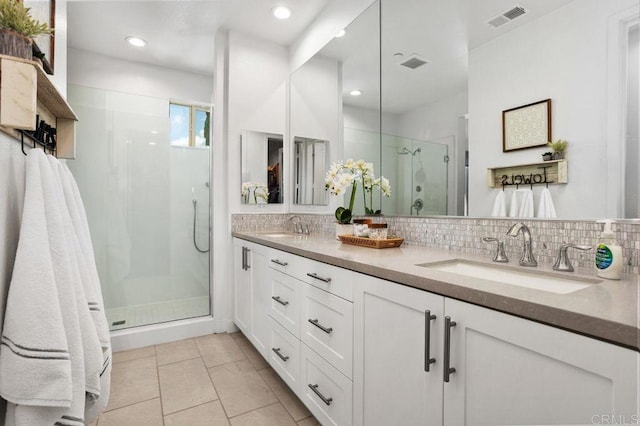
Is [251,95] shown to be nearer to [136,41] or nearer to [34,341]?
[136,41]

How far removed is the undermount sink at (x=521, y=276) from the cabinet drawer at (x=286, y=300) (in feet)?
2.42

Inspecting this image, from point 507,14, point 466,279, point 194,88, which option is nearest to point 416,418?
point 466,279

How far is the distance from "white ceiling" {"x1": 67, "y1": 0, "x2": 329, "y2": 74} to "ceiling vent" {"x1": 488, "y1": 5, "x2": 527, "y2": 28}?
145cm

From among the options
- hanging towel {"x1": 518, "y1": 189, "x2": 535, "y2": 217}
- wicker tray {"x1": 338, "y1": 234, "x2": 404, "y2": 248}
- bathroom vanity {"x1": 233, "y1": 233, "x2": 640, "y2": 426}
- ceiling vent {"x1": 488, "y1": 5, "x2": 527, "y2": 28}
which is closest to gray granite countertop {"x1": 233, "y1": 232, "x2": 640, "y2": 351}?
bathroom vanity {"x1": 233, "y1": 233, "x2": 640, "y2": 426}

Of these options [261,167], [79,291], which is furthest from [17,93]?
[261,167]

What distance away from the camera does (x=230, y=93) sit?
2.71 metres

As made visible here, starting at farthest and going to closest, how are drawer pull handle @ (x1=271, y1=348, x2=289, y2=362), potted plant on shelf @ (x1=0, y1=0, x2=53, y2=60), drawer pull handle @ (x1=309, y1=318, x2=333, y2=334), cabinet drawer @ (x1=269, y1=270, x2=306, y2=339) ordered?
drawer pull handle @ (x1=271, y1=348, x2=289, y2=362) → cabinet drawer @ (x1=269, y1=270, x2=306, y2=339) → drawer pull handle @ (x1=309, y1=318, x2=333, y2=334) → potted plant on shelf @ (x1=0, y1=0, x2=53, y2=60)

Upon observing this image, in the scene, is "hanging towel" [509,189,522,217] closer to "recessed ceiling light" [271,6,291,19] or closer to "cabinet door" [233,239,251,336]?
"cabinet door" [233,239,251,336]

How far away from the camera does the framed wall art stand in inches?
46.6

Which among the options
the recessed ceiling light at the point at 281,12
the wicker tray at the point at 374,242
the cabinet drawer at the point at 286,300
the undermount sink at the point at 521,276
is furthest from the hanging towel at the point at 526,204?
the recessed ceiling light at the point at 281,12

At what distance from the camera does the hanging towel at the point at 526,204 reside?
1.24 meters

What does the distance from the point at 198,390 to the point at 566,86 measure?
7.64 feet

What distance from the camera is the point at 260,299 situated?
211 cm

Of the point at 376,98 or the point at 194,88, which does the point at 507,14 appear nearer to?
the point at 376,98
